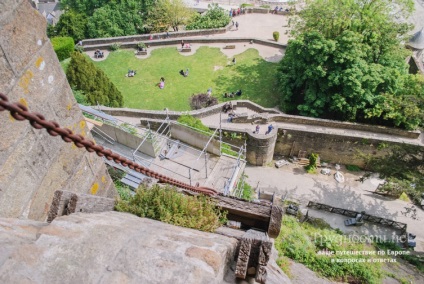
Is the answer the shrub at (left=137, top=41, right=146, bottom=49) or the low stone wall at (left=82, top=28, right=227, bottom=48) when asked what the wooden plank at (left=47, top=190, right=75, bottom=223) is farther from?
the low stone wall at (left=82, top=28, right=227, bottom=48)

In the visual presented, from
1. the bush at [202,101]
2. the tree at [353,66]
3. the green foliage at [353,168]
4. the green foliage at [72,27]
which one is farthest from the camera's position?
the green foliage at [72,27]

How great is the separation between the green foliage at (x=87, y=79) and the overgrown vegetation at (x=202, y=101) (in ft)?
17.4

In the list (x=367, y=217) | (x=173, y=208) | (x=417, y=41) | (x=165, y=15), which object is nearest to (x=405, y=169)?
(x=367, y=217)

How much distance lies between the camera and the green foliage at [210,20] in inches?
1118

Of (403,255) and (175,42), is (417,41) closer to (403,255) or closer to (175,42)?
(403,255)

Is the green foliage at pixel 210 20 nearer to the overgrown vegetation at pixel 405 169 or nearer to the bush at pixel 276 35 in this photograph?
the bush at pixel 276 35

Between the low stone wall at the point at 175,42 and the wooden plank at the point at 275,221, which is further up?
the low stone wall at the point at 175,42

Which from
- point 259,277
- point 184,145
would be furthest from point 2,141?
point 184,145

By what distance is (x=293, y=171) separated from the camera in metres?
17.0

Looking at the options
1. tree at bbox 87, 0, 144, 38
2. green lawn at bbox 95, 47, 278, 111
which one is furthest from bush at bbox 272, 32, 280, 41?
tree at bbox 87, 0, 144, 38

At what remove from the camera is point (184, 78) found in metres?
22.5

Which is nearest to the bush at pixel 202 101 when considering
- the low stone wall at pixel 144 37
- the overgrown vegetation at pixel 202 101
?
the overgrown vegetation at pixel 202 101

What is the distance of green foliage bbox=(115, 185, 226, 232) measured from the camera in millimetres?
3572

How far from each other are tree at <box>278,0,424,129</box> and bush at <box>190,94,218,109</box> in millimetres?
4542
